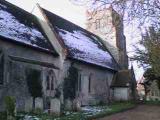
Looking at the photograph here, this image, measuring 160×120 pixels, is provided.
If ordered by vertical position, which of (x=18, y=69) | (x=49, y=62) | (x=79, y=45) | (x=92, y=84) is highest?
(x=79, y=45)

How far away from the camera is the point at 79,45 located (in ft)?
106

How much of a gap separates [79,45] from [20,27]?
27.2 feet

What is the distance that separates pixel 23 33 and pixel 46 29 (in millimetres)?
4774

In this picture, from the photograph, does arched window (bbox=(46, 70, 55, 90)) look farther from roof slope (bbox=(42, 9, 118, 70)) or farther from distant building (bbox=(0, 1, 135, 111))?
roof slope (bbox=(42, 9, 118, 70))

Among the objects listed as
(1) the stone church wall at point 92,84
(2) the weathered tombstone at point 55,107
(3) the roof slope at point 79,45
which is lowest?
(2) the weathered tombstone at point 55,107

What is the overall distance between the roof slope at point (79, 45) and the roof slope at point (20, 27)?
192 cm

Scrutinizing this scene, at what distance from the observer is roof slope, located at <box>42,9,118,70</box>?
29719mm

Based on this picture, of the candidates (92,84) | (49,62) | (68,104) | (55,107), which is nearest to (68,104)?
(68,104)

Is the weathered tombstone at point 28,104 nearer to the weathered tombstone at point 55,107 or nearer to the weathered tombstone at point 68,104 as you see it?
the weathered tombstone at point 55,107

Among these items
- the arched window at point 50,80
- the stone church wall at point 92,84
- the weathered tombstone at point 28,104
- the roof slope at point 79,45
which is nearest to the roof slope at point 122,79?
the stone church wall at point 92,84

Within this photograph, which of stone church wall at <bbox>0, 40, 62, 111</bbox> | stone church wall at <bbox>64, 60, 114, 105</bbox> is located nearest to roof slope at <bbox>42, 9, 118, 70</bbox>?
stone church wall at <bbox>64, 60, 114, 105</bbox>

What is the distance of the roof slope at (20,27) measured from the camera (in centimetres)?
2297

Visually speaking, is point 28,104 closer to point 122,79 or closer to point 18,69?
point 18,69

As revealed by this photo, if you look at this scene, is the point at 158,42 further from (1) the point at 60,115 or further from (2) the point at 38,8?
(2) the point at 38,8
